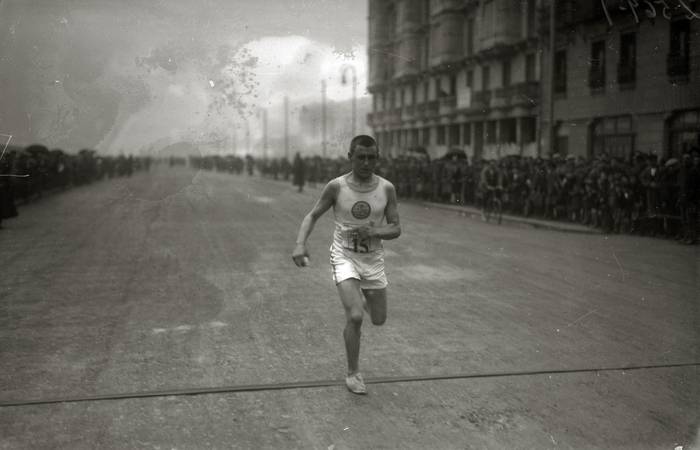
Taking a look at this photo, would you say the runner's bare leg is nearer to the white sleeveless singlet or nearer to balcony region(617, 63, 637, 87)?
the white sleeveless singlet

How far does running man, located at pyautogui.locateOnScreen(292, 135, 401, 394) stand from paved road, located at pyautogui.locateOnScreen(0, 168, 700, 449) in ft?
1.34

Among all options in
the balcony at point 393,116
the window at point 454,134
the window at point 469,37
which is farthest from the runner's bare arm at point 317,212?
the balcony at point 393,116

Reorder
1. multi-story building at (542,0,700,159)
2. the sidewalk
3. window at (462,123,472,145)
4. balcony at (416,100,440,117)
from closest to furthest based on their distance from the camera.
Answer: the sidewalk, multi-story building at (542,0,700,159), window at (462,123,472,145), balcony at (416,100,440,117)

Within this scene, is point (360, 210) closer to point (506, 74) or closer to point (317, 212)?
point (317, 212)

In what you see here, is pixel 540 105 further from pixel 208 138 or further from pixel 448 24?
pixel 208 138

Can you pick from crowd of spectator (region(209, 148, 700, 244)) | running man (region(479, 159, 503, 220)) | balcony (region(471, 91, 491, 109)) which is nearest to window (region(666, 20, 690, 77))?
crowd of spectator (region(209, 148, 700, 244))

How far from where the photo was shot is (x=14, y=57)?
997 cm

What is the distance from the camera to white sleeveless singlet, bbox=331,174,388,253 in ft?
17.1

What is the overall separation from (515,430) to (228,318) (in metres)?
3.86

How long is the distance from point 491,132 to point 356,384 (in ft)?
130

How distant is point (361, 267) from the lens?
5246mm

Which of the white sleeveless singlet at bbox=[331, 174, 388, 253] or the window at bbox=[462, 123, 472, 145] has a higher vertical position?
the window at bbox=[462, 123, 472, 145]

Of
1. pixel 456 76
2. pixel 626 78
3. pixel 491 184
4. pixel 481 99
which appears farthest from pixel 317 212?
pixel 456 76

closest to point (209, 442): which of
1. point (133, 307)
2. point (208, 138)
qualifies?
point (133, 307)
